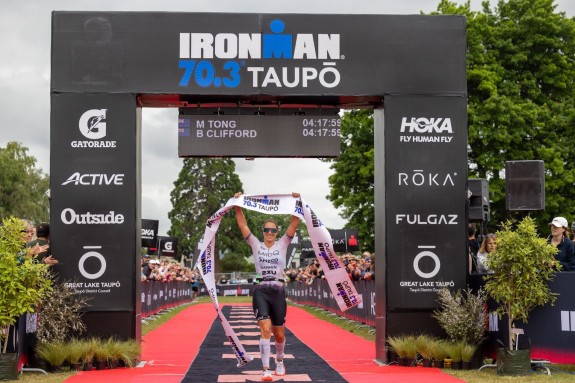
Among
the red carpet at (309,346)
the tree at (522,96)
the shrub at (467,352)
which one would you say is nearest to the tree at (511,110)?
the tree at (522,96)

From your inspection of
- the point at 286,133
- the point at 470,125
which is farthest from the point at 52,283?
the point at 470,125

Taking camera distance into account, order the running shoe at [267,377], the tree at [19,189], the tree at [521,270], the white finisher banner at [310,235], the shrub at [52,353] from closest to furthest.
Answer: the running shoe at [267,377]
the tree at [521,270]
the white finisher banner at [310,235]
the shrub at [52,353]
the tree at [19,189]

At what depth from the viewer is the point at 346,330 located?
76.4 ft

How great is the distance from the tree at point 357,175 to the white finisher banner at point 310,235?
2627cm

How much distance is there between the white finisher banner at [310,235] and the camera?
12.9 m

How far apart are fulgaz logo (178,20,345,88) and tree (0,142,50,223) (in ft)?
184

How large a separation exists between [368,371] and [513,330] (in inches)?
86.1

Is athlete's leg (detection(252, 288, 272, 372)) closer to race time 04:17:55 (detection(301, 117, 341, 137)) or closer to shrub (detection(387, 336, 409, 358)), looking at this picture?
shrub (detection(387, 336, 409, 358))

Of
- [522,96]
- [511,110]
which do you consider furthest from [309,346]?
[522,96]

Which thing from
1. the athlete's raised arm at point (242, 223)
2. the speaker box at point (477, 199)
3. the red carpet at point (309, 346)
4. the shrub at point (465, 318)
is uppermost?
the speaker box at point (477, 199)

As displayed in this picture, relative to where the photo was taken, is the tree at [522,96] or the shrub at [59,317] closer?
the shrub at [59,317]

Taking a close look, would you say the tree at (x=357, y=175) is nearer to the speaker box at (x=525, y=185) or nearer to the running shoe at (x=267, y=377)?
the speaker box at (x=525, y=185)

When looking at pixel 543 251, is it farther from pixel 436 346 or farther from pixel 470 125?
pixel 470 125

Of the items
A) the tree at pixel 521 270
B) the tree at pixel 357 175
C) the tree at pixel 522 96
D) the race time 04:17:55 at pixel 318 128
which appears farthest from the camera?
the tree at pixel 357 175
